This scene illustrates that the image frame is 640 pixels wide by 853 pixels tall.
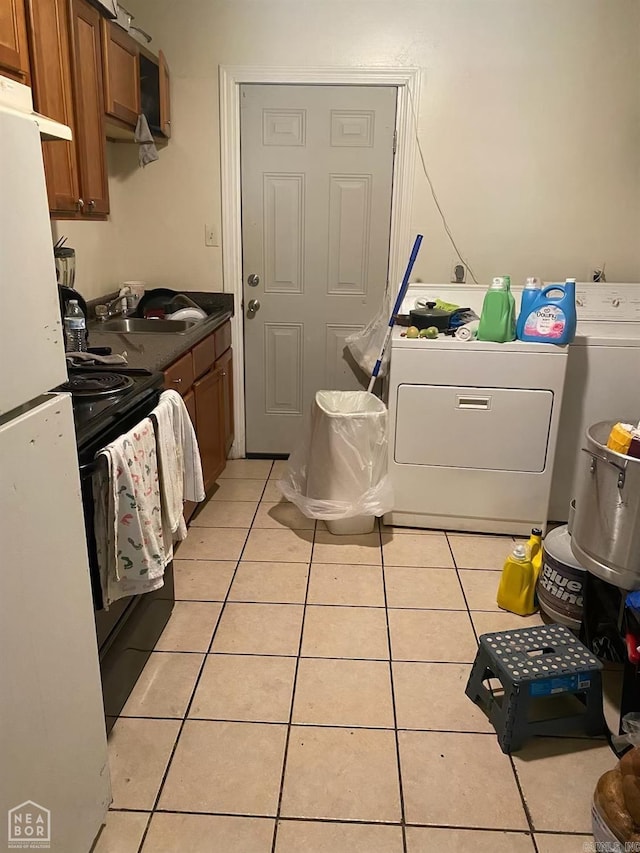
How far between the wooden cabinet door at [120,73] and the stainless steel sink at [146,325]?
34.5 inches

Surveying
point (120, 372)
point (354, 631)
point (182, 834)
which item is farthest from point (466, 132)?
point (182, 834)

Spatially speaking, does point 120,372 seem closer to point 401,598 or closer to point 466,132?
point 401,598

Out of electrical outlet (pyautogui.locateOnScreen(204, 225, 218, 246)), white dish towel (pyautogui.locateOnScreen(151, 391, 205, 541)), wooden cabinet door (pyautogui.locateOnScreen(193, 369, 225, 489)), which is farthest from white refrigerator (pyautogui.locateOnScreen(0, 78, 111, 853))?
electrical outlet (pyautogui.locateOnScreen(204, 225, 218, 246))

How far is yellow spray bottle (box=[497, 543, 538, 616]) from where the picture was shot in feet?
7.18

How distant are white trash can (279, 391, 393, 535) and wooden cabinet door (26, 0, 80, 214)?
4.13 ft

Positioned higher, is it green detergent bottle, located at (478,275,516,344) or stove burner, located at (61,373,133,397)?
green detergent bottle, located at (478,275,516,344)

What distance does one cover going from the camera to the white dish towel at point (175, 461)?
69.5 inches

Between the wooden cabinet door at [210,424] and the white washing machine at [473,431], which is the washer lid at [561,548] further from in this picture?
the wooden cabinet door at [210,424]

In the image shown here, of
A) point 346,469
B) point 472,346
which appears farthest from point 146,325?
point 472,346

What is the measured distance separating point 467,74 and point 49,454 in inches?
114

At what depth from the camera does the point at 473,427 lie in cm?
266

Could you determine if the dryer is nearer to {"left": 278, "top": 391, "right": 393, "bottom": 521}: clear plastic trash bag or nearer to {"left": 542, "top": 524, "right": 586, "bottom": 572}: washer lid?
{"left": 278, "top": 391, "right": 393, "bottom": 521}: clear plastic trash bag

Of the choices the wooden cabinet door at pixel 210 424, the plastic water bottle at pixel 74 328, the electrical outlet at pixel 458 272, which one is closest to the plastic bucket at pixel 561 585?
the wooden cabinet door at pixel 210 424

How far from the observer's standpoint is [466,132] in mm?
3133
